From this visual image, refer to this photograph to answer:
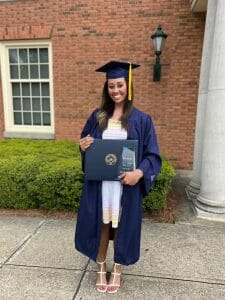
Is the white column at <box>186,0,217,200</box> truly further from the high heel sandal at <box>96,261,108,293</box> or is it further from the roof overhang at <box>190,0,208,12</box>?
the high heel sandal at <box>96,261,108,293</box>

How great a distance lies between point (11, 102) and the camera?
7.14 m

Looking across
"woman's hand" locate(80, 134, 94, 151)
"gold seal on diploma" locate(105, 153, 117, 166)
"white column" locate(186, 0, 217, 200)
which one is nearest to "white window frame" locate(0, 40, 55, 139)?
"white column" locate(186, 0, 217, 200)

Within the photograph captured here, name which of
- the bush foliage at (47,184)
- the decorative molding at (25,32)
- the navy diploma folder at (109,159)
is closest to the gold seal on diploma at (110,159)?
the navy diploma folder at (109,159)

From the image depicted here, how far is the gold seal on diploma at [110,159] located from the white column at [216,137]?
2163 millimetres

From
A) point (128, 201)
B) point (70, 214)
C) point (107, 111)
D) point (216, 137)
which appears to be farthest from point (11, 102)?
point (128, 201)

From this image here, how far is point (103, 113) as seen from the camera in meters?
2.33

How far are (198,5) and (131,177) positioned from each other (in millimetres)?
4574

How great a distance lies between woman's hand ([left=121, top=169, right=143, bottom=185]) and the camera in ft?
7.13

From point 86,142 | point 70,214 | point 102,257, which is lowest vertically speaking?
point 70,214

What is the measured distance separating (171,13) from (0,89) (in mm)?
4431

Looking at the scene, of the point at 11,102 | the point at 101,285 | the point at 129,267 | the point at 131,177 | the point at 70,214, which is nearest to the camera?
the point at 131,177

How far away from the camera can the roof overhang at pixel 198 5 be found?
5.12 m

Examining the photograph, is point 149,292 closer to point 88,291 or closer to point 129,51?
point 88,291

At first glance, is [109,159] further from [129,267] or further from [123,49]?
[123,49]
